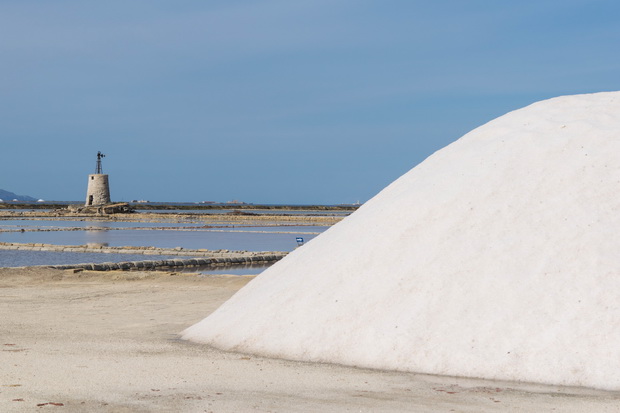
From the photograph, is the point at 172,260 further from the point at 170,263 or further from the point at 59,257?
the point at 59,257

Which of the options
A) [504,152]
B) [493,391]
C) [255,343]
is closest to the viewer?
[493,391]

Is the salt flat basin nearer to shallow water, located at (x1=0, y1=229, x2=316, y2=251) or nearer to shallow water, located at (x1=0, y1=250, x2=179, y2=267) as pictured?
shallow water, located at (x1=0, y1=229, x2=316, y2=251)

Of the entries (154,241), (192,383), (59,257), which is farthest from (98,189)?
(192,383)

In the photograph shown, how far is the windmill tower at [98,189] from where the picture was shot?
62344 millimetres

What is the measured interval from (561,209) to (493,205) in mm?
639

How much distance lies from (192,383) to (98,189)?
60.1 meters

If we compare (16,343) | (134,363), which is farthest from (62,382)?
(16,343)

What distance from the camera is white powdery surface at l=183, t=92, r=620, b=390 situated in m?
6.08

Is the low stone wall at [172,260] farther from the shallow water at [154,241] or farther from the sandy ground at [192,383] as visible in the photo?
the sandy ground at [192,383]

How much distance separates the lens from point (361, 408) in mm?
5152

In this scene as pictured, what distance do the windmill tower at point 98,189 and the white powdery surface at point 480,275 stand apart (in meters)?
56.2

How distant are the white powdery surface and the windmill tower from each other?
5619 cm

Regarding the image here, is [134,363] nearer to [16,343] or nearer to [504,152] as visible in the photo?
[16,343]

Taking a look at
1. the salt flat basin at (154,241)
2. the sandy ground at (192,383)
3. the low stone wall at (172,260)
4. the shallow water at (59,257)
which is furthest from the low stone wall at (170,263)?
the sandy ground at (192,383)
